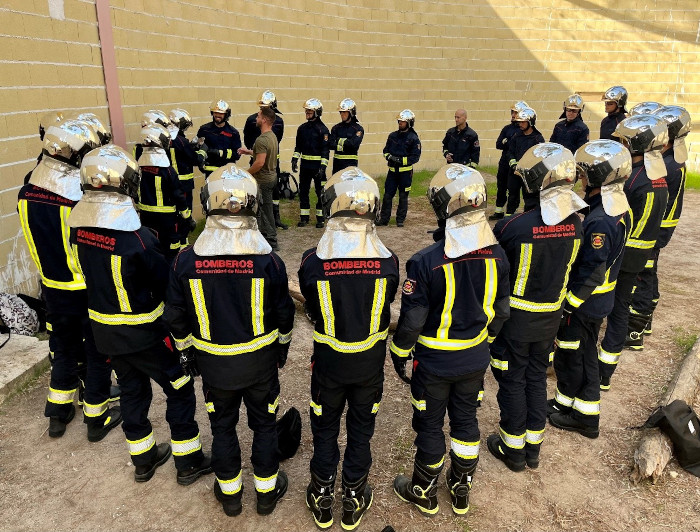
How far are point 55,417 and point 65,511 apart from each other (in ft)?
3.16

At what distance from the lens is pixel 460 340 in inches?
120

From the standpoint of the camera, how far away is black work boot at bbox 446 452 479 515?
325 cm

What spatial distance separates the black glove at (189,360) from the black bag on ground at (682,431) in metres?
3.40

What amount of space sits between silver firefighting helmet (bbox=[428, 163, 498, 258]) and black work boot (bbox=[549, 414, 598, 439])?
2108 millimetres

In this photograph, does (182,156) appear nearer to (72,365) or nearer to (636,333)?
(72,365)

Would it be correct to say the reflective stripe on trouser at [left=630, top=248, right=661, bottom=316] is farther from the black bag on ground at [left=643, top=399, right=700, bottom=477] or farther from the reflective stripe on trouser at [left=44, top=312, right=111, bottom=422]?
the reflective stripe on trouser at [left=44, top=312, right=111, bottom=422]

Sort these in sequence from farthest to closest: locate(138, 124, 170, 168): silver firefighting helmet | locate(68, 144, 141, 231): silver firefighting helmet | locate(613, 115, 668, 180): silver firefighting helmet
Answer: locate(138, 124, 170, 168): silver firefighting helmet
locate(613, 115, 668, 180): silver firefighting helmet
locate(68, 144, 141, 231): silver firefighting helmet

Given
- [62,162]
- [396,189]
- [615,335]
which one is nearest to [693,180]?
[396,189]

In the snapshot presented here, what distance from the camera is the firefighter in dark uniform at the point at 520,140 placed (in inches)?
354

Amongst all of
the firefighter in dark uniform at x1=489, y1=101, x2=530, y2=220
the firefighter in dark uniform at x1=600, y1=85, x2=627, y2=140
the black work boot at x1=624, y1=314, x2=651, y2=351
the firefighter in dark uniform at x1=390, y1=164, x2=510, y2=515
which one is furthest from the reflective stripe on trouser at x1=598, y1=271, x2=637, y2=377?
the firefighter in dark uniform at x1=489, y1=101, x2=530, y2=220

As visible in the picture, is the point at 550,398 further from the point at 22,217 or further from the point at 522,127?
the point at 522,127

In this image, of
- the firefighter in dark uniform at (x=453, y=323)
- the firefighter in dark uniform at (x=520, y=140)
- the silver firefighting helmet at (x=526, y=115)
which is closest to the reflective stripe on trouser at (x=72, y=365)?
the firefighter in dark uniform at (x=453, y=323)

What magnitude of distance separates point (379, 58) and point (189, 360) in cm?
1205

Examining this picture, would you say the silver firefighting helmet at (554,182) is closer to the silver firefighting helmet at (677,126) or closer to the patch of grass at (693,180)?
the silver firefighting helmet at (677,126)
